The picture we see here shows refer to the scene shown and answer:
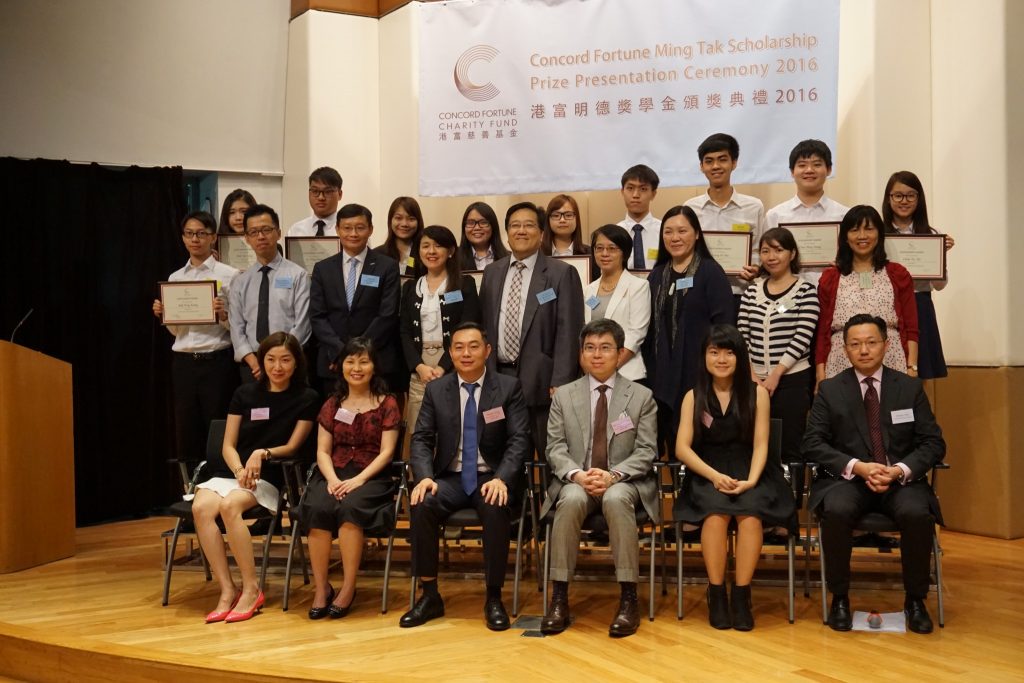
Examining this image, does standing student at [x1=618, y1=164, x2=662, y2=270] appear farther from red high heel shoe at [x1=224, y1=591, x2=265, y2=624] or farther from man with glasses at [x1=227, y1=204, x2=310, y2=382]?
red high heel shoe at [x1=224, y1=591, x2=265, y2=624]

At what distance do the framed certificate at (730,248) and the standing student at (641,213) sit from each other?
475 millimetres

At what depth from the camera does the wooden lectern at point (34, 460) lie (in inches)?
210

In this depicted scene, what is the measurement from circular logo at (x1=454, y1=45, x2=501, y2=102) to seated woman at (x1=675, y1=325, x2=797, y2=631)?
2.80 meters

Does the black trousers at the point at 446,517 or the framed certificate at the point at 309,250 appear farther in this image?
the framed certificate at the point at 309,250

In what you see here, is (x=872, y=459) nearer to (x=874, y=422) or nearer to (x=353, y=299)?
(x=874, y=422)

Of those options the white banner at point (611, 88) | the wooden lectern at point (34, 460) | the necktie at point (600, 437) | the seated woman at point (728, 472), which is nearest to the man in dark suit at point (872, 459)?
the seated woman at point (728, 472)

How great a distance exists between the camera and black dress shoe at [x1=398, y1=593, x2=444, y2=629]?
4188 mm

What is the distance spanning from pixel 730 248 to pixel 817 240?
442 mm

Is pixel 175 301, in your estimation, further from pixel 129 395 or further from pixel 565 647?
Result: pixel 565 647

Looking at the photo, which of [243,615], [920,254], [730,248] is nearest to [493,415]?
[243,615]

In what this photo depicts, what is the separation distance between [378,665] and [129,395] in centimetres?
431

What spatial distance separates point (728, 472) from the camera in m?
4.27

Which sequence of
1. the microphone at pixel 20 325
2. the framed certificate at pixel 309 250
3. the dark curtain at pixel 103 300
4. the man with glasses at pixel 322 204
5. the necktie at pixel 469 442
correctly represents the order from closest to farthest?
1. the necktie at pixel 469 442
2. the framed certificate at pixel 309 250
3. the man with glasses at pixel 322 204
4. the microphone at pixel 20 325
5. the dark curtain at pixel 103 300

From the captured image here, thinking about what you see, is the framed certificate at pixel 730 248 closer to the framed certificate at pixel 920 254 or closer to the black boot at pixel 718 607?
the framed certificate at pixel 920 254
